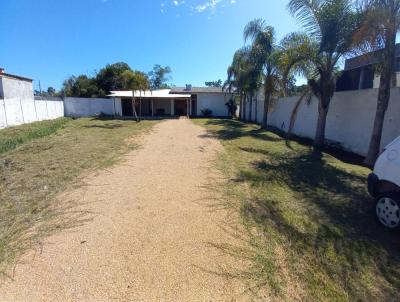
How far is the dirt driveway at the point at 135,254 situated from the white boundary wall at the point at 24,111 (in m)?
15.5

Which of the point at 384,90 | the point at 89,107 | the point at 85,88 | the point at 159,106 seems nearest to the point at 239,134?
the point at 384,90

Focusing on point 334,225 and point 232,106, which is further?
point 232,106

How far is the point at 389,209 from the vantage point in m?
3.95

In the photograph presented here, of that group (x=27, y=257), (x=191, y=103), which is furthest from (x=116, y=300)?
(x=191, y=103)

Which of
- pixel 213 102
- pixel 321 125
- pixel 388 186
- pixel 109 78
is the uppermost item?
pixel 109 78

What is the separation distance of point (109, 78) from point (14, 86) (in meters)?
16.9

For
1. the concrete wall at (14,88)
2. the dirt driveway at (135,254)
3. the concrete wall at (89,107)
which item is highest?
the concrete wall at (14,88)

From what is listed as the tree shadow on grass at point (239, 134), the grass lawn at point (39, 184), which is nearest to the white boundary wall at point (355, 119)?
the tree shadow on grass at point (239, 134)

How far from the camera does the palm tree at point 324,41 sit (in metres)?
9.08

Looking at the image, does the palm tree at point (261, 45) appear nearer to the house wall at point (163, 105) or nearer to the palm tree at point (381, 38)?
the palm tree at point (381, 38)

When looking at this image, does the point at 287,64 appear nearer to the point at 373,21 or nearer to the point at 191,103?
the point at 373,21

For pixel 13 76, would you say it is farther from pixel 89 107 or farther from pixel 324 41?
pixel 324 41

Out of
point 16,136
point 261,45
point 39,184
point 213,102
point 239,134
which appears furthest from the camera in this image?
point 213,102

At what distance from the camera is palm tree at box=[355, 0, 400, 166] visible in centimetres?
720
